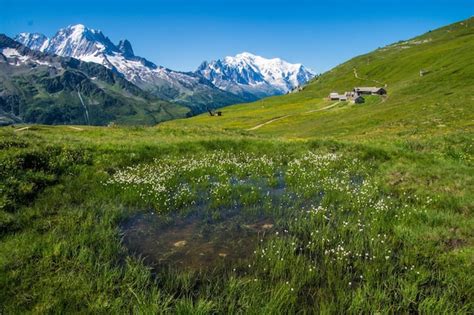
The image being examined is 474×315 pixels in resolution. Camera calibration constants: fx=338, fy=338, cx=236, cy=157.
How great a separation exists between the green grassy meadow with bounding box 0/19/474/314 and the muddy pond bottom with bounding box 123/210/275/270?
8cm

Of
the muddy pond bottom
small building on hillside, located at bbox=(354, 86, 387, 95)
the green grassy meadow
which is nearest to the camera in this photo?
the green grassy meadow

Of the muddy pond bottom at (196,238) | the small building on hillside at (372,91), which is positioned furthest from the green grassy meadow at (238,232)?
the small building on hillside at (372,91)

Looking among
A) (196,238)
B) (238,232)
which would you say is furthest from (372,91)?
(196,238)

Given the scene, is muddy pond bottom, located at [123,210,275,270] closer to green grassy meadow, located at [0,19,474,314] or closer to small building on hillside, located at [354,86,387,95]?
green grassy meadow, located at [0,19,474,314]

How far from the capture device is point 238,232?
11.4m

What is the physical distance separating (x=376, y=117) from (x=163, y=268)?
62825 mm

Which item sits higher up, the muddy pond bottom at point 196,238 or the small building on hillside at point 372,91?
the small building on hillside at point 372,91

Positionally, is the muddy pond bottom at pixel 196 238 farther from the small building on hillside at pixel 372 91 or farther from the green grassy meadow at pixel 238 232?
the small building on hillside at pixel 372 91

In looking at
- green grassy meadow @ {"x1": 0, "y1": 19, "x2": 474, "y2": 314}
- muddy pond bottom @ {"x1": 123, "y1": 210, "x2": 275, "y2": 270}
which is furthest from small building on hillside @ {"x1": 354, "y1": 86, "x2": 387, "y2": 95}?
muddy pond bottom @ {"x1": 123, "y1": 210, "x2": 275, "y2": 270}

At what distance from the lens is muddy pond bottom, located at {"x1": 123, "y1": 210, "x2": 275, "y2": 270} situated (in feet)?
31.4

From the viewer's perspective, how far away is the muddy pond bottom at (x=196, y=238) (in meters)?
9.56

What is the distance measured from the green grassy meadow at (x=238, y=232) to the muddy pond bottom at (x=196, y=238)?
0.25 ft

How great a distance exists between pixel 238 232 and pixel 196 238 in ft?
4.79

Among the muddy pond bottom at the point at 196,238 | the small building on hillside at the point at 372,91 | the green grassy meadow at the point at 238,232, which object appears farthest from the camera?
the small building on hillside at the point at 372,91
